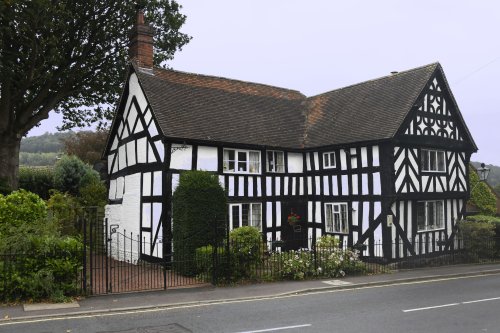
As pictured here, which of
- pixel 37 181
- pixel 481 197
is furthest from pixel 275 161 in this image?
pixel 37 181

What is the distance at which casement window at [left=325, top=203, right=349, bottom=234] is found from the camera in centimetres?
2203

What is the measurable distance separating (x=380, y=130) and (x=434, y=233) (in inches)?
244

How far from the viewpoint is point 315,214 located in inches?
919

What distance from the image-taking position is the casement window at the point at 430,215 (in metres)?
21.9

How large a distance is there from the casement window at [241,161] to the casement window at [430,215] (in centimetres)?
831

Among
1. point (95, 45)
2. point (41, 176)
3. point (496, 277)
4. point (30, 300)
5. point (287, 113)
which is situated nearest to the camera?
point (30, 300)

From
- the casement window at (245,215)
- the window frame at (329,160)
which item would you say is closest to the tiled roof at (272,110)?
the window frame at (329,160)

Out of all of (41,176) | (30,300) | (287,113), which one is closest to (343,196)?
(287,113)

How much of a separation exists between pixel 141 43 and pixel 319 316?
54.8 ft

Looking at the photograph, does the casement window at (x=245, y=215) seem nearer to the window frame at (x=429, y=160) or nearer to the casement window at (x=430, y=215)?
the casement window at (x=430, y=215)

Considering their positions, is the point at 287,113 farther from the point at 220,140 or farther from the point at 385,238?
the point at 385,238

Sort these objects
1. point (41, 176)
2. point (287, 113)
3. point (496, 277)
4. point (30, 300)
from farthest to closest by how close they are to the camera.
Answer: point (41, 176), point (287, 113), point (496, 277), point (30, 300)

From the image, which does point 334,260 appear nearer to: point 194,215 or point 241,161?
point 194,215

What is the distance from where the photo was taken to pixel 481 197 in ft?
100
